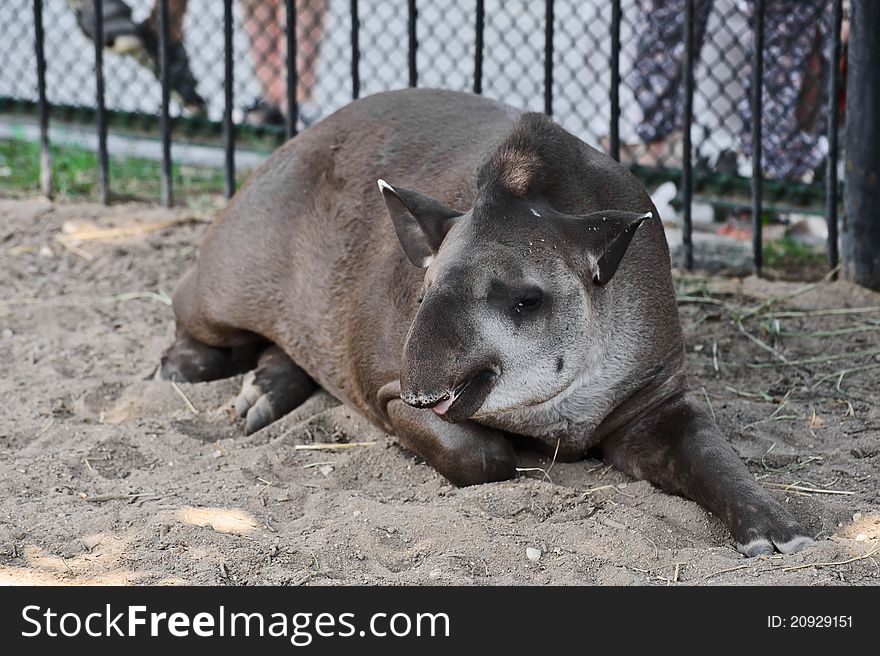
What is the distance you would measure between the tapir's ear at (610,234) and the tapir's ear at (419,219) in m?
0.45

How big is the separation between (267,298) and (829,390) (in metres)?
2.17

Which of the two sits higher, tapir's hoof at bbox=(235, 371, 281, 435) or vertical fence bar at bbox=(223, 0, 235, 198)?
vertical fence bar at bbox=(223, 0, 235, 198)

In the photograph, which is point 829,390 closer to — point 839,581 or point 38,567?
point 839,581

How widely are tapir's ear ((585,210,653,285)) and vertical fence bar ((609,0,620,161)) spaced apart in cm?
279

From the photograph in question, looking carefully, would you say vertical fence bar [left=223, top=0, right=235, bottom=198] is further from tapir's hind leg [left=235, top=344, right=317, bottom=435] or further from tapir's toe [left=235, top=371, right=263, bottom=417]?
tapir's toe [left=235, top=371, right=263, bottom=417]

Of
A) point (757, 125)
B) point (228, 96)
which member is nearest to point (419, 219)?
point (757, 125)

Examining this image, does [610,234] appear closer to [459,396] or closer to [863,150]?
[459,396]

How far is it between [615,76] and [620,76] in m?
0.31

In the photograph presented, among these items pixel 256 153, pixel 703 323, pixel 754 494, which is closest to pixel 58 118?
pixel 256 153

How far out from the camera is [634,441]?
4.08 metres

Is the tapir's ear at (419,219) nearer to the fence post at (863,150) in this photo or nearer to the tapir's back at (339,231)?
the tapir's back at (339,231)

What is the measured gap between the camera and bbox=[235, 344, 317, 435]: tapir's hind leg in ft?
15.5

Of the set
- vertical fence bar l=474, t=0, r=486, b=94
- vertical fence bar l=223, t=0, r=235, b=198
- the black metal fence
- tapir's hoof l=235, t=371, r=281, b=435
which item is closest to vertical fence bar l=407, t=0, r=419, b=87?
the black metal fence

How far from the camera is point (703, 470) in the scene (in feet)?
12.4
